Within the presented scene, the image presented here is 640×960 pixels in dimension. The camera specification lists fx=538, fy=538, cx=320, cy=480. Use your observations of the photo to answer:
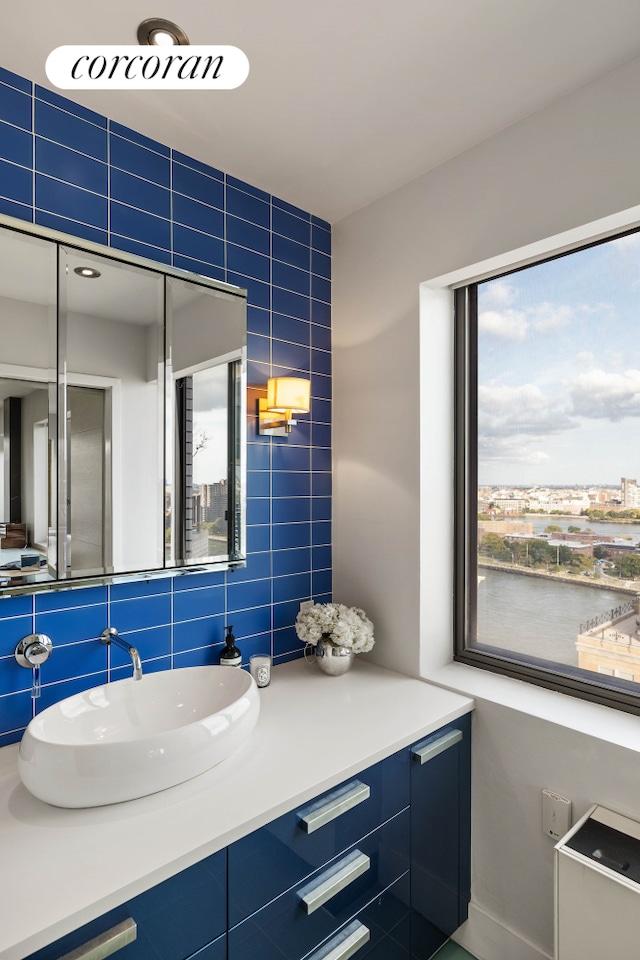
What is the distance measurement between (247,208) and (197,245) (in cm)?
28

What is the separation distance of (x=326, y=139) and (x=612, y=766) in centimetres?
198

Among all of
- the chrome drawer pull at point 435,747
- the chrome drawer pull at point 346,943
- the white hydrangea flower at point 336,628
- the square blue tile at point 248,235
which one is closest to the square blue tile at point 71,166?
the square blue tile at point 248,235

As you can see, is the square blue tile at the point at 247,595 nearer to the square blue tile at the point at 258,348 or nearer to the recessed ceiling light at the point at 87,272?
the square blue tile at the point at 258,348

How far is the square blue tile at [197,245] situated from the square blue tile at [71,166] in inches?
9.8

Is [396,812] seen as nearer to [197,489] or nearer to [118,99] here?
[197,489]

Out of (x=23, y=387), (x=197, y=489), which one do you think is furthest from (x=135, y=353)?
(x=197, y=489)

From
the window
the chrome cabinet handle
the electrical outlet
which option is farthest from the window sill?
the chrome cabinet handle

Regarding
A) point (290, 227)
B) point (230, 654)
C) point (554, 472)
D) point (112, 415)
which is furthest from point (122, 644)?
point (290, 227)

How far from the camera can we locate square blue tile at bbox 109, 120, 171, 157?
1.60 meters

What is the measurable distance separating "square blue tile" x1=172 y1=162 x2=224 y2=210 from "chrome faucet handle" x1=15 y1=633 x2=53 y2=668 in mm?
1417

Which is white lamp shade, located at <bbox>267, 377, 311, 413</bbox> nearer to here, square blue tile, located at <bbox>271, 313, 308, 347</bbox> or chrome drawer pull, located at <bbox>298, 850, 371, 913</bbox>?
square blue tile, located at <bbox>271, 313, 308, 347</bbox>

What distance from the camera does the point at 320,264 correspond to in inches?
86.2

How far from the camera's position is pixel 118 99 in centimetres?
150

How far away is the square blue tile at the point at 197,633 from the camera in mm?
1724
